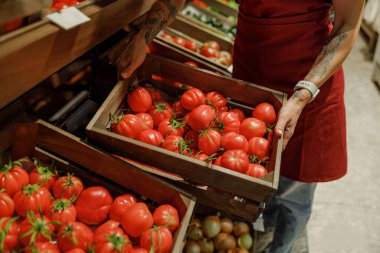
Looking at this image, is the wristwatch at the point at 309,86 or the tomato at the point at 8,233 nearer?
the tomato at the point at 8,233

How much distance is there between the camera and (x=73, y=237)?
1149 mm

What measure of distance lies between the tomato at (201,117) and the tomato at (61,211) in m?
0.61

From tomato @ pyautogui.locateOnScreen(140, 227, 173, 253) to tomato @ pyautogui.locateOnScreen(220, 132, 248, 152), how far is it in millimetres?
451

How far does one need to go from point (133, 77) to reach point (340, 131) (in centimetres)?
117

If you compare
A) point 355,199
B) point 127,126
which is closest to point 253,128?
point 127,126

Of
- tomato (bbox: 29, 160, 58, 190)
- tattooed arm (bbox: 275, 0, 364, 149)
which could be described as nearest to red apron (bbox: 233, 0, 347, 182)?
tattooed arm (bbox: 275, 0, 364, 149)

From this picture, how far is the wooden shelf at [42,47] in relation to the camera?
105cm

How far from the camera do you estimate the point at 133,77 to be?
1.70 m

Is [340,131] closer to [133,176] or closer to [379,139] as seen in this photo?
[133,176]

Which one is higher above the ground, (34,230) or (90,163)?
(90,163)

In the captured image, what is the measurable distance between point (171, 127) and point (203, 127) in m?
0.14

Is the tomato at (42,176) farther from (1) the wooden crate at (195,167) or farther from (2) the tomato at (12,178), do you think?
(1) the wooden crate at (195,167)

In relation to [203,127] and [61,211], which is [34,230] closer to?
[61,211]

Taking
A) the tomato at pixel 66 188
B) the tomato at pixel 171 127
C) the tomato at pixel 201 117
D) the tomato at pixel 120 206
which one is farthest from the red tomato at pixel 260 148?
the tomato at pixel 66 188
